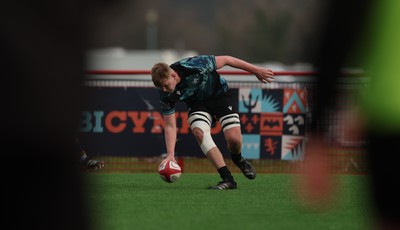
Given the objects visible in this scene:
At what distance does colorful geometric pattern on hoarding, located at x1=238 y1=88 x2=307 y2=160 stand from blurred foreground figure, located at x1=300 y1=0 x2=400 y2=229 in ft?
35.8

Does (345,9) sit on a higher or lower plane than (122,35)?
higher

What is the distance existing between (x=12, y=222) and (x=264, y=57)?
88140 millimetres

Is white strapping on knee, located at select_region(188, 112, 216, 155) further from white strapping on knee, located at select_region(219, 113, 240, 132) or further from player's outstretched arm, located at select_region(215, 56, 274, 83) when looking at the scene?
player's outstretched arm, located at select_region(215, 56, 274, 83)

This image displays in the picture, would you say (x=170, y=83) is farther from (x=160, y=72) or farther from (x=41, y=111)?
(x=41, y=111)

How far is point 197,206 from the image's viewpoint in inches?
325

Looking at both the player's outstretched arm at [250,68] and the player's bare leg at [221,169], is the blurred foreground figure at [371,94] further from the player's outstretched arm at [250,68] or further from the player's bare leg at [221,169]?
the player's bare leg at [221,169]

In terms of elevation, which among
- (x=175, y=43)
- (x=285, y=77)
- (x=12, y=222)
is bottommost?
(x=175, y=43)

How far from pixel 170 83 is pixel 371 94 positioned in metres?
6.92

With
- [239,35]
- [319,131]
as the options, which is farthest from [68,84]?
[239,35]

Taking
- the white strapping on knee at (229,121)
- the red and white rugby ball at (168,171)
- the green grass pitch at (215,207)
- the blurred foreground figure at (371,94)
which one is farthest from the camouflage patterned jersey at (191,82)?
the blurred foreground figure at (371,94)

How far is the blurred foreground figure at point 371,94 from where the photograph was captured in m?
2.87

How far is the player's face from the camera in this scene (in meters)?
10.2

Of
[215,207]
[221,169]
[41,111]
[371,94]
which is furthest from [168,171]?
[41,111]

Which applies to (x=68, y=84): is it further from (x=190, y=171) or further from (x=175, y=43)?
(x=175, y=43)
